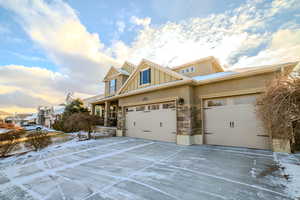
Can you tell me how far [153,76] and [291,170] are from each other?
7.41 metres

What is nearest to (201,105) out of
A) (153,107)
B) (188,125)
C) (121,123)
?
(188,125)

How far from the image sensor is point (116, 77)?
1388 cm

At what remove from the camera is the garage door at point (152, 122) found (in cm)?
743

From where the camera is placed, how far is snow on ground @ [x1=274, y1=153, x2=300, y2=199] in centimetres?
235

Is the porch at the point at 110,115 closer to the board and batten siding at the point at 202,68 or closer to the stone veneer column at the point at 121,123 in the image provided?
the stone veneer column at the point at 121,123

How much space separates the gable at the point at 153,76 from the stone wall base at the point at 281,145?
4.78m

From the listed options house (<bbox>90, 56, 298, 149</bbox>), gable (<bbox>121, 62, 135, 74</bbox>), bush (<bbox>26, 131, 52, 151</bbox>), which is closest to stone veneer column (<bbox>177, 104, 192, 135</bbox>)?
house (<bbox>90, 56, 298, 149</bbox>)

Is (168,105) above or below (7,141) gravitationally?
above

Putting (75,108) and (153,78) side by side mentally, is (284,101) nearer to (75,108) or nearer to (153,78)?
(153,78)

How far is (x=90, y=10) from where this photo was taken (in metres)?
7.43

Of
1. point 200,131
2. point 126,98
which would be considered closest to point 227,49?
point 200,131

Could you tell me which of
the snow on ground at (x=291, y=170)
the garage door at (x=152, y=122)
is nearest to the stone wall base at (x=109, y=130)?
the garage door at (x=152, y=122)

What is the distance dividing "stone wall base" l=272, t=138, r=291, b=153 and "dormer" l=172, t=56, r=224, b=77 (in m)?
5.93

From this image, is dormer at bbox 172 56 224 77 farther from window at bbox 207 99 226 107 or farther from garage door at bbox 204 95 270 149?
garage door at bbox 204 95 270 149
